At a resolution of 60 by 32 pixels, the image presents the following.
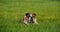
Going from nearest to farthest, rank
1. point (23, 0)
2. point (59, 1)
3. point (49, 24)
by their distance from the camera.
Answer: point (49, 24)
point (59, 1)
point (23, 0)

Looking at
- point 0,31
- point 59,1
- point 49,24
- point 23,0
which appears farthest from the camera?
point 23,0

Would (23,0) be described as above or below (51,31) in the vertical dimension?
above

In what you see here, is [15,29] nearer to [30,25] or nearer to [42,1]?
[30,25]

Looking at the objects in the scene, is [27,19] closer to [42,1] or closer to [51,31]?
[51,31]

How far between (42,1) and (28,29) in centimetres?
1409

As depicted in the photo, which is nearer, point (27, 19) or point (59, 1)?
point (27, 19)

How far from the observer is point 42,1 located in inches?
978

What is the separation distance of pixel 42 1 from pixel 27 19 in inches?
497

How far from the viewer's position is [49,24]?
12.2 meters

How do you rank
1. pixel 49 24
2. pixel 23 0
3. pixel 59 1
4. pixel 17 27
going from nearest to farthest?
pixel 17 27, pixel 49 24, pixel 59 1, pixel 23 0

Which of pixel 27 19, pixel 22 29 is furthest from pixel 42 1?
pixel 22 29

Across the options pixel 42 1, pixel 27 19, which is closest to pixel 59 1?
pixel 42 1

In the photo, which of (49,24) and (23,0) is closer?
(49,24)

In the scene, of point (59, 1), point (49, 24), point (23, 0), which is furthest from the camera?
point (23, 0)
